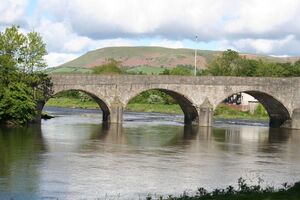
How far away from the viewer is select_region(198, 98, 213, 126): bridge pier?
2692 inches

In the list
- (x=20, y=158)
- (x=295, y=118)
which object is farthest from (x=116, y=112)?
(x=20, y=158)

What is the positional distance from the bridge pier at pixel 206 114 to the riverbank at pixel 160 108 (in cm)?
2312

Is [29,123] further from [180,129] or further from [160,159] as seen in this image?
[160,159]

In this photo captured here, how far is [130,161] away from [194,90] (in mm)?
33453

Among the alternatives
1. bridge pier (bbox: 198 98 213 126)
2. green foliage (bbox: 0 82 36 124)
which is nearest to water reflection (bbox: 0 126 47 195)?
green foliage (bbox: 0 82 36 124)

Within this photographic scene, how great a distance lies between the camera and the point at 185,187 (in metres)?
27.4

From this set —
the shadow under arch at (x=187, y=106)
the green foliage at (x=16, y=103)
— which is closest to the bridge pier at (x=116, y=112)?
the shadow under arch at (x=187, y=106)

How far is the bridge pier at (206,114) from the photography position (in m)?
68.4

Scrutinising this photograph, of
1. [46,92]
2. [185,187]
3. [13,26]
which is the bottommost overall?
[185,187]

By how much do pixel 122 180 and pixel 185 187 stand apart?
3217 millimetres

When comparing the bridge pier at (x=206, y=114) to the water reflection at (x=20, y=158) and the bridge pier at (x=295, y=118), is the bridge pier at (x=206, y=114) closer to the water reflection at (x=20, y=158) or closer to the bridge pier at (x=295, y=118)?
the bridge pier at (x=295, y=118)

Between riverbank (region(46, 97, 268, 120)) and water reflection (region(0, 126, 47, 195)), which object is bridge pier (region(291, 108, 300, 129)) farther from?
water reflection (region(0, 126, 47, 195))

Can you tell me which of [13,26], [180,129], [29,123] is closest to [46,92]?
[29,123]

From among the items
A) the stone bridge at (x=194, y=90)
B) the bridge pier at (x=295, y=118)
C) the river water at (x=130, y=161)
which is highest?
the stone bridge at (x=194, y=90)
